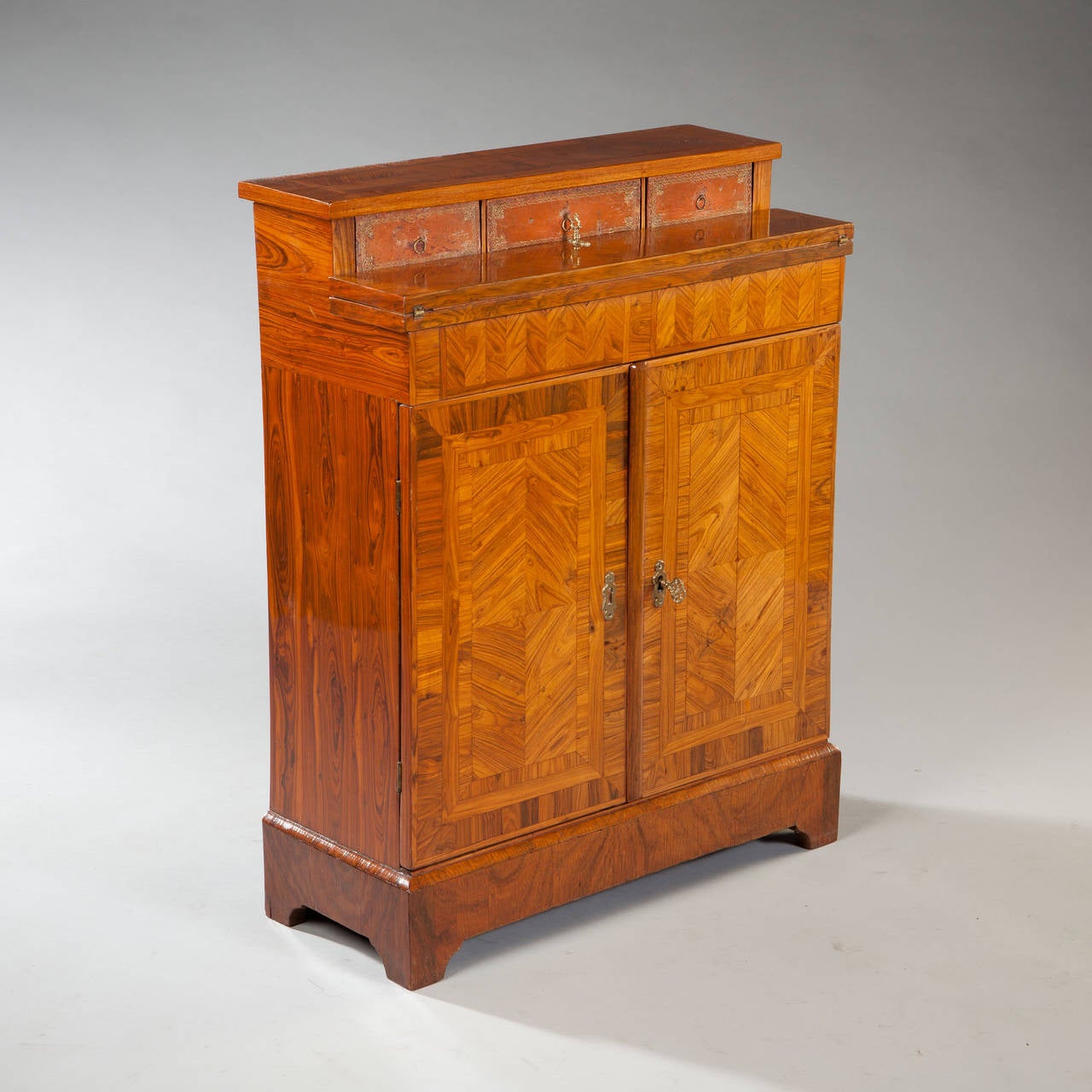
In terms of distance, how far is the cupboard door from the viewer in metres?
3.90

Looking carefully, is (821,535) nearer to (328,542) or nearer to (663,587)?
(663,587)

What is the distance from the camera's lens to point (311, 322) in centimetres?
394

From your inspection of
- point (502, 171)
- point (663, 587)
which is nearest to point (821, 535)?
point (663, 587)

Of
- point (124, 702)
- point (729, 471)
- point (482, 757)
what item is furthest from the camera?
point (124, 702)

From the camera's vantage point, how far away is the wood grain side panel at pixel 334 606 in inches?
154

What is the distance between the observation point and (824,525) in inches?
182

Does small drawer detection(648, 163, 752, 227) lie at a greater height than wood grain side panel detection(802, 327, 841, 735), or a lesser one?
greater

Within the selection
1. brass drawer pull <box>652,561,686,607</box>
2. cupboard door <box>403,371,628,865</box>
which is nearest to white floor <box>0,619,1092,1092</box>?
cupboard door <box>403,371,628,865</box>

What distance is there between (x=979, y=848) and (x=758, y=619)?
2.46 ft

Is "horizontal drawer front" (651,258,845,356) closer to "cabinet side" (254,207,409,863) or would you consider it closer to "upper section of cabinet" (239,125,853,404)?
"upper section of cabinet" (239,125,853,404)

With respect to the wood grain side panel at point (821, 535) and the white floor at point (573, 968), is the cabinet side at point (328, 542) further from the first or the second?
the wood grain side panel at point (821, 535)

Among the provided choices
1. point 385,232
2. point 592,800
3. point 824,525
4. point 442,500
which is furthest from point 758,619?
point 385,232

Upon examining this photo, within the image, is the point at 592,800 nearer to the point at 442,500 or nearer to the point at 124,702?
the point at 442,500

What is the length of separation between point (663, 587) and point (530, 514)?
1.33 ft
